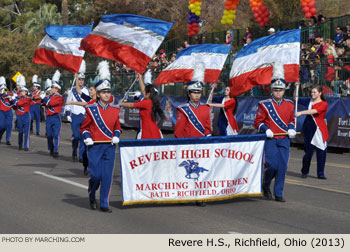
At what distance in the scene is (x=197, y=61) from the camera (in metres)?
13.2

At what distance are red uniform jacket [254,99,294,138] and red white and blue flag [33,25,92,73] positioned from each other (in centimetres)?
457

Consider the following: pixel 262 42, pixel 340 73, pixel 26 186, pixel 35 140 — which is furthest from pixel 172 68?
pixel 35 140

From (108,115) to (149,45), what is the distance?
2.99m

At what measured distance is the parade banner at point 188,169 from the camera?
9227mm

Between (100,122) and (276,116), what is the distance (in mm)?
2779

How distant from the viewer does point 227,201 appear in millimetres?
10086

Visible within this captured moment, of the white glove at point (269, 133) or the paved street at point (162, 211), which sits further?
the white glove at point (269, 133)

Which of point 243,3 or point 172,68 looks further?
point 243,3

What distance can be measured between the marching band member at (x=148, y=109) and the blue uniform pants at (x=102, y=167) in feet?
6.02

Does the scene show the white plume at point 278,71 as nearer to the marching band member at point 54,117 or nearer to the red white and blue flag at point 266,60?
the red white and blue flag at point 266,60

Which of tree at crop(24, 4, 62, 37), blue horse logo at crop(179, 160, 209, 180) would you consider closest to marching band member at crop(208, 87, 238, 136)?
blue horse logo at crop(179, 160, 209, 180)

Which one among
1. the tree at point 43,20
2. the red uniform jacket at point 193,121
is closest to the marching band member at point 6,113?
the red uniform jacket at point 193,121

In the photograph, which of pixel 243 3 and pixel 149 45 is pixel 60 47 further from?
pixel 243 3

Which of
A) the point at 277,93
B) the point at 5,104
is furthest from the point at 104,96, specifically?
the point at 5,104
